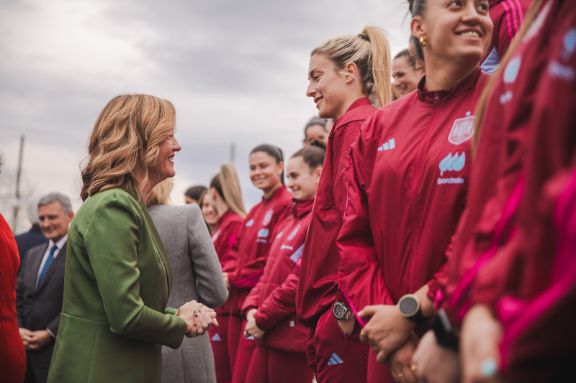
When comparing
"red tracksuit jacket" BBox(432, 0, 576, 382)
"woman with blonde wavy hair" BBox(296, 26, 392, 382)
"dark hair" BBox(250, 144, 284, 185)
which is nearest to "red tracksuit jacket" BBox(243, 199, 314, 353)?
"woman with blonde wavy hair" BBox(296, 26, 392, 382)

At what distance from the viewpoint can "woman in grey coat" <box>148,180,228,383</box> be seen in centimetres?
440

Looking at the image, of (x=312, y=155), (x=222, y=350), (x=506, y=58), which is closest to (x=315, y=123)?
(x=312, y=155)

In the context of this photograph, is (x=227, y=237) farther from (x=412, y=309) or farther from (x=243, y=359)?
(x=412, y=309)

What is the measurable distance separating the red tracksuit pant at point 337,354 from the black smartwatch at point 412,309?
127 cm

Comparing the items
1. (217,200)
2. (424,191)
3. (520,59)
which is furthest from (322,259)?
(217,200)

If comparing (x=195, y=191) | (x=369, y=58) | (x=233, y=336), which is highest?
(x=369, y=58)

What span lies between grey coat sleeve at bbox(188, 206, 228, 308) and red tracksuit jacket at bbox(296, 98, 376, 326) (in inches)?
31.9

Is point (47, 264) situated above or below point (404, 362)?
below

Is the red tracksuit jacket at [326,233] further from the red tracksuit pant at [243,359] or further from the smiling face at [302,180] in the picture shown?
the red tracksuit pant at [243,359]

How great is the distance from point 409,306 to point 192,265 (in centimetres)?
234

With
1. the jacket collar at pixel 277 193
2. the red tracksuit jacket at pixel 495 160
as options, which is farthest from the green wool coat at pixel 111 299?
the jacket collar at pixel 277 193

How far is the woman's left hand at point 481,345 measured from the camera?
4.63 feet

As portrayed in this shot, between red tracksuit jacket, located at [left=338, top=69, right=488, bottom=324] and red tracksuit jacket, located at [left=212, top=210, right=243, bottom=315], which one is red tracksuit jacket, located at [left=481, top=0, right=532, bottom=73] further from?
red tracksuit jacket, located at [left=212, top=210, right=243, bottom=315]

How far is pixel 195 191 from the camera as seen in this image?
10383 mm
